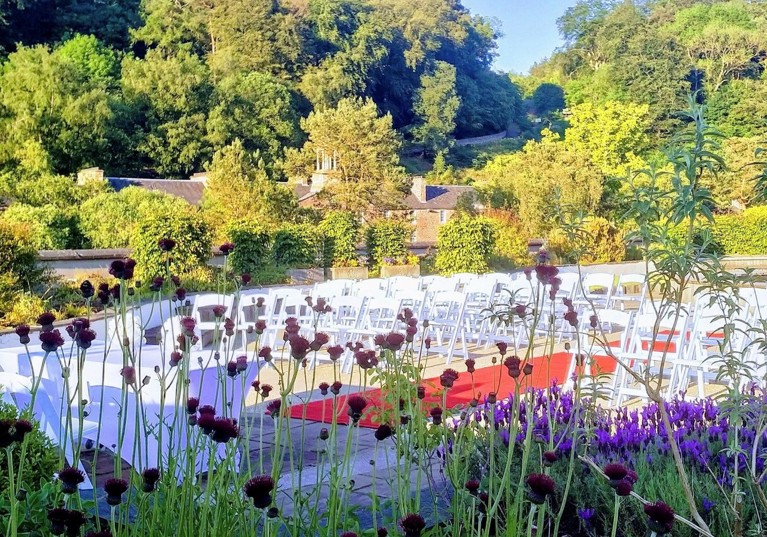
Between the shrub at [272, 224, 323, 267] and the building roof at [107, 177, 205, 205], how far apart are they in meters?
17.8

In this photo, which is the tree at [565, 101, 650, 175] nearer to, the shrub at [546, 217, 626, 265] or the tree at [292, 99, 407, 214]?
the tree at [292, 99, 407, 214]

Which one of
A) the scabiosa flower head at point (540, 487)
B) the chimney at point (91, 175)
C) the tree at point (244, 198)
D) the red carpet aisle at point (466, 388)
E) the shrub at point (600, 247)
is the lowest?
the red carpet aisle at point (466, 388)

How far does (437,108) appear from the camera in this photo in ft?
200

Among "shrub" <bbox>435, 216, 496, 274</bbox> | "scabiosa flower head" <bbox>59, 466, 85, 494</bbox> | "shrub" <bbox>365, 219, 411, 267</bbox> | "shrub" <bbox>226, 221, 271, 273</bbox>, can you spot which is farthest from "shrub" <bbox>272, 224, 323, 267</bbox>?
"scabiosa flower head" <bbox>59, 466, 85, 494</bbox>

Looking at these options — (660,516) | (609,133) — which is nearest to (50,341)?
(660,516)

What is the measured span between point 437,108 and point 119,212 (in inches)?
1656

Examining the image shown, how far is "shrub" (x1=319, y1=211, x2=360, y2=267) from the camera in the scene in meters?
16.4

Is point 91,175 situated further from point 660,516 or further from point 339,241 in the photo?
point 660,516

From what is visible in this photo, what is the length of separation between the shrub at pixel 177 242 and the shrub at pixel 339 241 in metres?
3.74

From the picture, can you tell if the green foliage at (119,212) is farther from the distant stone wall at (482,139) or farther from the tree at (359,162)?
the distant stone wall at (482,139)

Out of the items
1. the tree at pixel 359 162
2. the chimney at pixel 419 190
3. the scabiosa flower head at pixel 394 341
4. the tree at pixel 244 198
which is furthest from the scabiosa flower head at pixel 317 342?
the chimney at pixel 419 190

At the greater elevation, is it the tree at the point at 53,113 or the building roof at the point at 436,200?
the tree at the point at 53,113

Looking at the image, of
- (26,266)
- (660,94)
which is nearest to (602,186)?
(26,266)

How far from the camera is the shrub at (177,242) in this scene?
1225 cm
